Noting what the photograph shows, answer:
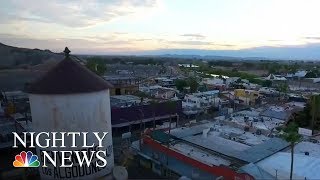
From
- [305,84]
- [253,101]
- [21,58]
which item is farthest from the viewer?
[305,84]

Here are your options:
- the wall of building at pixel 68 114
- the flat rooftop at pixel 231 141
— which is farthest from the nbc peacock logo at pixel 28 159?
the flat rooftop at pixel 231 141

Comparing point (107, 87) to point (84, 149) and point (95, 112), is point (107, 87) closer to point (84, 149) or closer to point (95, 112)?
point (95, 112)

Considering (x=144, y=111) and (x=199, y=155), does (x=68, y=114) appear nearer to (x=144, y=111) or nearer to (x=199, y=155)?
(x=199, y=155)

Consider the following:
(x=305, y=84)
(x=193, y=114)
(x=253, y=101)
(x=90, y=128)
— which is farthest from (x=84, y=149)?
(x=305, y=84)

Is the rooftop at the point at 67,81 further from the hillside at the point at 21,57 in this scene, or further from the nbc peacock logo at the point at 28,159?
the hillside at the point at 21,57

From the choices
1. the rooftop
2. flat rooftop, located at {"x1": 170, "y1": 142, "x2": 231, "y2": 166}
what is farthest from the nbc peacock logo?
flat rooftop, located at {"x1": 170, "y1": 142, "x2": 231, "y2": 166}

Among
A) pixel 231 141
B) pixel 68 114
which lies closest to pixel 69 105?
pixel 68 114

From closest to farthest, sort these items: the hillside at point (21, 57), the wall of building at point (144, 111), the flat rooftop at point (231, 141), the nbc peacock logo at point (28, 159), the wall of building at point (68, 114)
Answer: the wall of building at point (68, 114), the nbc peacock logo at point (28, 159), the flat rooftop at point (231, 141), the wall of building at point (144, 111), the hillside at point (21, 57)
